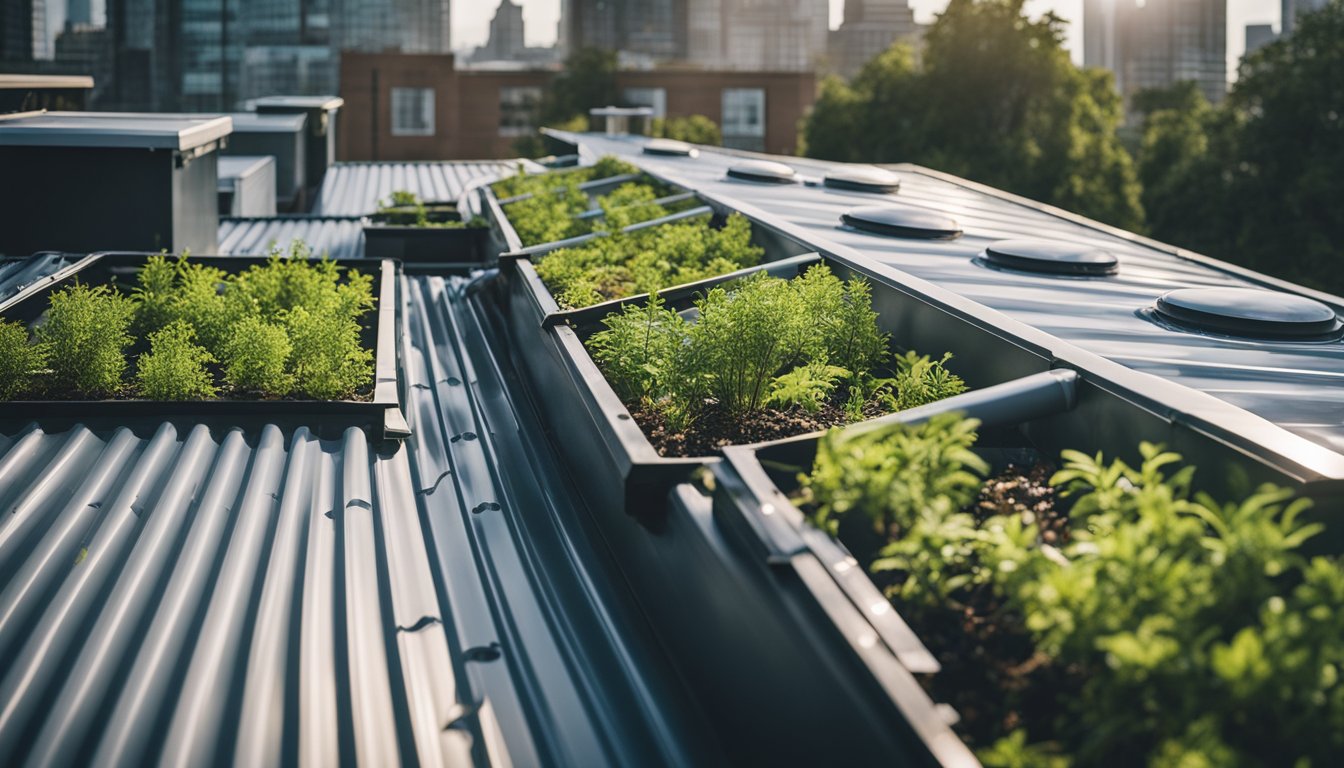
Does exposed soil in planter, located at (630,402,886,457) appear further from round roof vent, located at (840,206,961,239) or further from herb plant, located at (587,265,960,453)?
round roof vent, located at (840,206,961,239)

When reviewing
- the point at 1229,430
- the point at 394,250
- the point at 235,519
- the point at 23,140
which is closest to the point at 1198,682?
the point at 1229,430

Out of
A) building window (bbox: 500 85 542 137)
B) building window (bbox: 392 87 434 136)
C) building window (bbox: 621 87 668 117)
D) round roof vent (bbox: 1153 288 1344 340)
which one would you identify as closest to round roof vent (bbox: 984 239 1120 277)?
round roof vent (bbox: 1153 288 1344 340)

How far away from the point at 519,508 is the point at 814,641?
9.40 feet

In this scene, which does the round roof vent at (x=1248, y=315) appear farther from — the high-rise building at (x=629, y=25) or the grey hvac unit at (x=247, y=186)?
the high-rise building at (x=629, y=25)

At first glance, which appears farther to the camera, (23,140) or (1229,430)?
(23,140)

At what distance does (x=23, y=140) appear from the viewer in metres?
11.6

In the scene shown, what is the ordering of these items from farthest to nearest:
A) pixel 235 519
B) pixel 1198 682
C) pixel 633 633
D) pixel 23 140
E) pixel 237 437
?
pixel 23 140 → pixel 237 437 → pixel 235 519 → pixel 633 633 → pixel 1198 682

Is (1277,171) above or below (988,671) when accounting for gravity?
above

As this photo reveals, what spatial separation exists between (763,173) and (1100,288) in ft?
25.5

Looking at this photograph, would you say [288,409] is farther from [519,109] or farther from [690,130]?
[519,109]

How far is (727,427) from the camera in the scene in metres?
5.74

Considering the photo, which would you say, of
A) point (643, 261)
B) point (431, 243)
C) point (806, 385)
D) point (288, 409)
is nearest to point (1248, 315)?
point (806, 385)

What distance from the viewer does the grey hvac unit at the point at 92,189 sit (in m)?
11.9

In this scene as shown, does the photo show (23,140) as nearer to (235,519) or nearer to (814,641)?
(235,519)
